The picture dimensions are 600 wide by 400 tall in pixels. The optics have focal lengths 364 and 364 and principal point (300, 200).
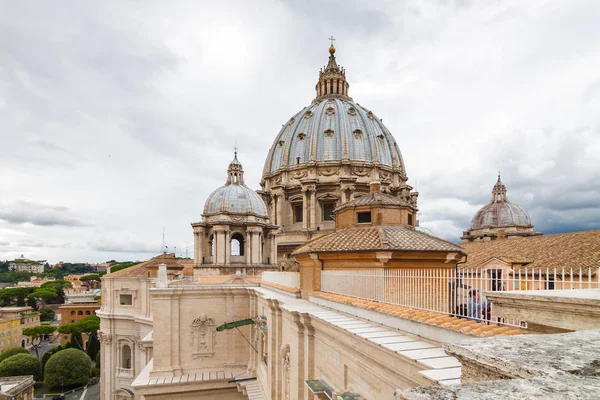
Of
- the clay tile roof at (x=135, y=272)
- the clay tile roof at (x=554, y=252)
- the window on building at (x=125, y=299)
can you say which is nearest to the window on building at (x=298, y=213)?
the clay tile roof at (x=135, y=272)

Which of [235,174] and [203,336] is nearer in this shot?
[203,336]

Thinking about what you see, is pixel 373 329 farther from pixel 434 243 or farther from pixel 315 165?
pixel 315 165

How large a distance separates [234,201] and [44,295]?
8131 cm

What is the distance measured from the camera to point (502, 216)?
4656 cm

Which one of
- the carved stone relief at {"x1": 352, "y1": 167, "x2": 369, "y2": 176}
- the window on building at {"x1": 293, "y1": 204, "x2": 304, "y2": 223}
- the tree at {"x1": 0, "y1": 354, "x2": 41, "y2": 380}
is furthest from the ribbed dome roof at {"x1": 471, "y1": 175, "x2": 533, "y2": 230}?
the tree at {"x1": 0, "y1": 354, "x2": 41, "y2": 380}

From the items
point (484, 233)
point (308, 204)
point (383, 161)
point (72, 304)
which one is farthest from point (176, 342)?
point (72, 304)

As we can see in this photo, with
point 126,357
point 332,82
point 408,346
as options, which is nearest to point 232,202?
point 126,357

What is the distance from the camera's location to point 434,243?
11172 millimetres

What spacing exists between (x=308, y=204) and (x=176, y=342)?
20305mm

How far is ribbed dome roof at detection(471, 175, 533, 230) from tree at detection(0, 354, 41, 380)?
56.3 meters

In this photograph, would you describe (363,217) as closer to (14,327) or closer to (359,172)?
(359,172)

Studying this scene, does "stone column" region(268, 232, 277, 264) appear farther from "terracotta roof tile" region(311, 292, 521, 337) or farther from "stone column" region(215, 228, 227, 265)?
"terracotta roof tile" region(311, 292, 521, 337)

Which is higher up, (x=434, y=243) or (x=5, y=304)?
(x=434, y=243)

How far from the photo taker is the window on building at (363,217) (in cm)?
1512
